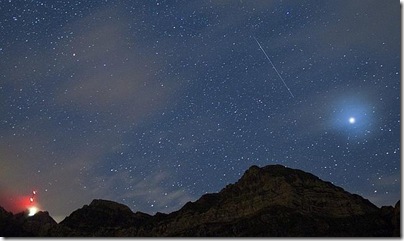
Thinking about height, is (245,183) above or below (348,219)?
above

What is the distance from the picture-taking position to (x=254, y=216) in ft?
198

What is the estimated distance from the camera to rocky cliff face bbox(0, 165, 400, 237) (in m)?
54.2

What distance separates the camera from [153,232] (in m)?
67.7

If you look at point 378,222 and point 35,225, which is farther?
point 35,225

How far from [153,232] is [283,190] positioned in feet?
76.1

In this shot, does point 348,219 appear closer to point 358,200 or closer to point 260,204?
point 358,200

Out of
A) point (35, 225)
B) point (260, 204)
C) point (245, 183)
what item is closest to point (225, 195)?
point (245, 183)

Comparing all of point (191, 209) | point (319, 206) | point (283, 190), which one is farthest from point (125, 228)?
point (319, 206)

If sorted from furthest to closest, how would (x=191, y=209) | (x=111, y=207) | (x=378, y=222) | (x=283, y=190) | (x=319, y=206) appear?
(x=111, y=207) → (x=191, y=209) → (x=283, y=190) → (x=319, y=206) → (x=378, y=222)

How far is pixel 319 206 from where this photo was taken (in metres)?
61.9

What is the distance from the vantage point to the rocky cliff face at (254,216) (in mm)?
54219

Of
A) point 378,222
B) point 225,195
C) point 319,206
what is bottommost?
point 378,222

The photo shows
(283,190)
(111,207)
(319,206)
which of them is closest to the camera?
(319,206)

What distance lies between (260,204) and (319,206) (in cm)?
937
